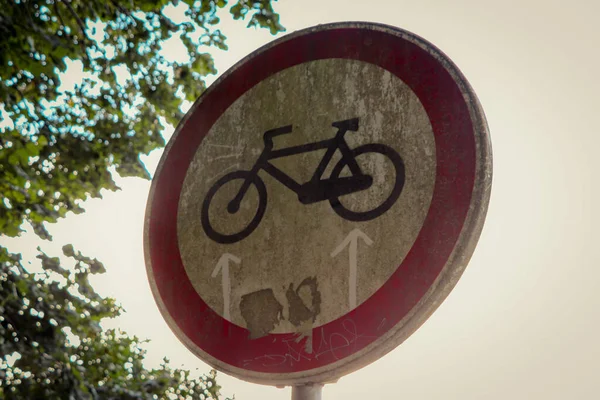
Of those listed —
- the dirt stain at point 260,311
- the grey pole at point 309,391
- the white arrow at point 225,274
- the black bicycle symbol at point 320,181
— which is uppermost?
the black bicycle symbol at point 320,181

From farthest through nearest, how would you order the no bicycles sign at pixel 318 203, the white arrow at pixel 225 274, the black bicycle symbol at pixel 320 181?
1. the white arrow at pixel 225 274
2. the black bicycle symbol at pixel 320 181
3. the no bicycles sign at pixel 318 203

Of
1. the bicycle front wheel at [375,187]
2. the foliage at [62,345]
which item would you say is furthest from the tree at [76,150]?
the bicycle front wheel at [375,187]

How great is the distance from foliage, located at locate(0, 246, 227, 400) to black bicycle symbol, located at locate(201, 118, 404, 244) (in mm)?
417

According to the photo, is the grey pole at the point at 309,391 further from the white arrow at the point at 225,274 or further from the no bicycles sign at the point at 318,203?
the white arrow at the point at 225,274

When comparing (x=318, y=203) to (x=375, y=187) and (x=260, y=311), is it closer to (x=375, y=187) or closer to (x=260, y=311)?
(x=375, y=187)

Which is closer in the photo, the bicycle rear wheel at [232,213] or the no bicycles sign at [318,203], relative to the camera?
the no bicycles sign at [318,203]

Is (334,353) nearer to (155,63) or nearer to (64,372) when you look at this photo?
(64,372)

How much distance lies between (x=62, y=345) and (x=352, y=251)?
823 millimetres

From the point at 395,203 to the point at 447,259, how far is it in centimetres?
20

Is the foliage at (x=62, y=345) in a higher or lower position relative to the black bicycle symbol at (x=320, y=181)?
lower

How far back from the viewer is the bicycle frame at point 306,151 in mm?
1854

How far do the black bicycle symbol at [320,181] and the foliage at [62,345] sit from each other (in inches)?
16.4

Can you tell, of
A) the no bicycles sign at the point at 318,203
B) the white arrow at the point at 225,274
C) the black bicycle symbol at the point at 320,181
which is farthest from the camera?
the white arrow at the point at 225,274

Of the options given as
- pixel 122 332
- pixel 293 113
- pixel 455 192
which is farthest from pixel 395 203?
pixel 122 332
